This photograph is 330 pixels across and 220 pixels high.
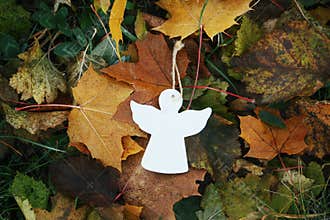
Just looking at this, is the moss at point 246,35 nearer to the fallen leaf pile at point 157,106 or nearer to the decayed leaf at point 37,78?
the fallen leaf pile at point 157,106

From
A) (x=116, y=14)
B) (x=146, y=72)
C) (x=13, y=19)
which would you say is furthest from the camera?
(x=13, y=19)

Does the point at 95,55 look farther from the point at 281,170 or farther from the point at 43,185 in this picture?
the point at 281,170

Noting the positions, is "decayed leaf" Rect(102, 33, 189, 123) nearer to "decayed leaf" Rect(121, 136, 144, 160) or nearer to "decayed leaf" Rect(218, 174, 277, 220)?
"decayed leaf" Rect(121, 136, 144, 160)

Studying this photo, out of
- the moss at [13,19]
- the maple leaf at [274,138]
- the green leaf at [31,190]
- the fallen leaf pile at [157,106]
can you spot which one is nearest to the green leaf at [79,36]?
the fallen leaf pile at [157,106]

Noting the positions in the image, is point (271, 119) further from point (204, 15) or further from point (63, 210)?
point (63, 210)

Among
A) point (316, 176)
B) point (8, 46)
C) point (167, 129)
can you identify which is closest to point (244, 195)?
point (316, 176)

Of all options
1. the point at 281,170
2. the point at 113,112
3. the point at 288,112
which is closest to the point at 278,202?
the point at 281,170
